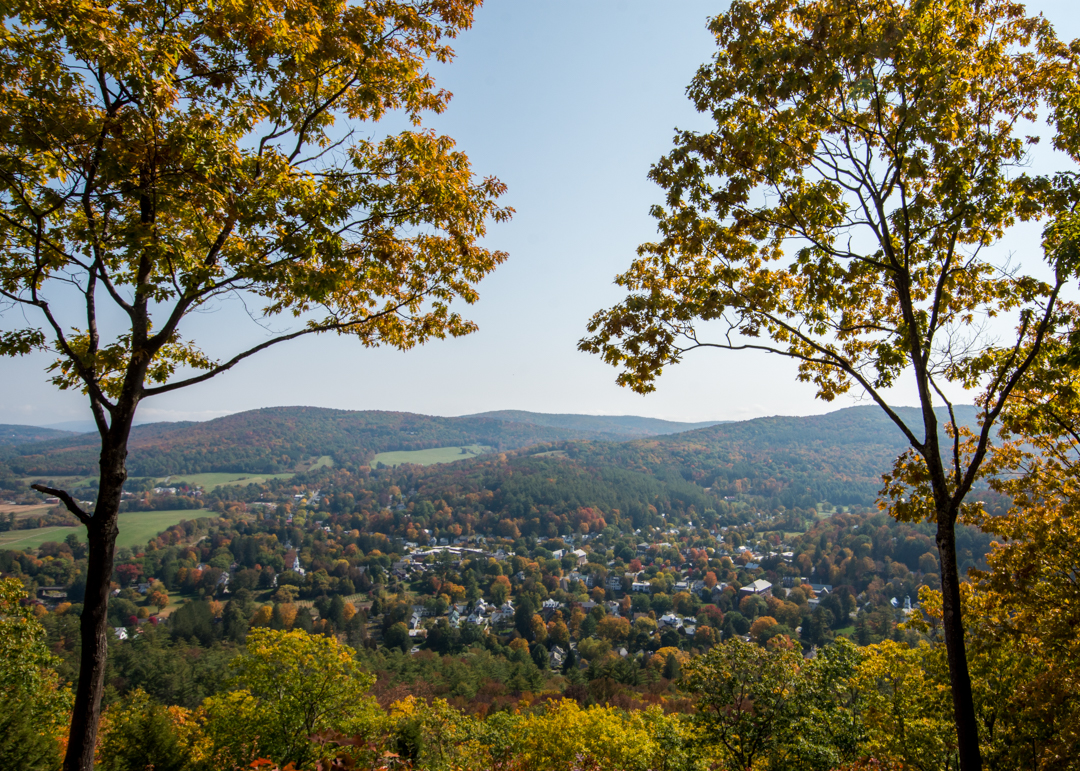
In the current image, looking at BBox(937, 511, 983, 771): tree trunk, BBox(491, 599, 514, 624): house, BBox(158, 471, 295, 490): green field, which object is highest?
BBox(937, 511, 983, 771): tree trunk

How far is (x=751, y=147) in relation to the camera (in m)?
5.77

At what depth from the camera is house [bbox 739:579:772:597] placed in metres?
85.9

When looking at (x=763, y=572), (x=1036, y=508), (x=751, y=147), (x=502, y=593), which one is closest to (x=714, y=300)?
(x=751, y=147)

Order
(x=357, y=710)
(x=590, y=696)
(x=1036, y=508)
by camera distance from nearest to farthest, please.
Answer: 1. (x=1036, y=508)
2. (x=357, y=710)
3. (x=590, y=696)

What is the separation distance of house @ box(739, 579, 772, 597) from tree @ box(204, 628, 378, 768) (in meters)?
82.1

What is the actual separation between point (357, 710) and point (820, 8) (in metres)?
24.4

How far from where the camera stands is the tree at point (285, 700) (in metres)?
18.2

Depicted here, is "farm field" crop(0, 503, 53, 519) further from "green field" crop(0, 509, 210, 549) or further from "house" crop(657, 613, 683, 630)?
"house" crop(657, 613, 683, 630)

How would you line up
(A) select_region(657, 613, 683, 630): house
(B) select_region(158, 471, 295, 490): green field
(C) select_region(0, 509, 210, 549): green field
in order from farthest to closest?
(B) select_region(158, 471, 295, 490): green field
(C) select_region(0, 509, 210, 549): green field
(A) select_region(657, 613, 683, 630): house

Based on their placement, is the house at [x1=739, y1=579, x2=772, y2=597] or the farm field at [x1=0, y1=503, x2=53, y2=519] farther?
the farm field at [x1=0, y1=503, x2=53, y2=519]

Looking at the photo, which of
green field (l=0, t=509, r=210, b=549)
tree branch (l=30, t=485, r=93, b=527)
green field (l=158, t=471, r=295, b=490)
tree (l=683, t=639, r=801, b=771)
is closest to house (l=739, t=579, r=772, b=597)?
tree (l=683, t=639, r=801, b=771)

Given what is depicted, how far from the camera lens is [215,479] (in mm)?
168375

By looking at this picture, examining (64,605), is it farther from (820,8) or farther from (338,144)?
(820,8)

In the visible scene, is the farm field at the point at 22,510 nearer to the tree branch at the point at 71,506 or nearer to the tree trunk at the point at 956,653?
the tree branch at the point at 71,506
